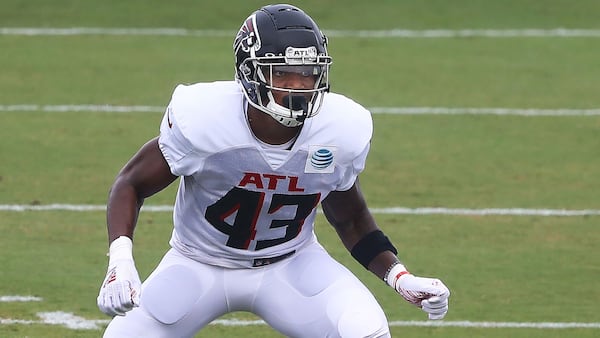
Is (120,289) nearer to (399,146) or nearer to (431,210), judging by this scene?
(431,210)

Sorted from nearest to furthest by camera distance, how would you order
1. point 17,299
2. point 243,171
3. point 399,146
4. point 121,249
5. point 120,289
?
point 120,289 < point 121,249 < point 243,171 < point 17,299 < point 399,146

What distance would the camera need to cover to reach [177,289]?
14.4 ft

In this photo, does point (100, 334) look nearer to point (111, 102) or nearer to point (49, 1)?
point (111, 102)

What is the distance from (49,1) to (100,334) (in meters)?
7.00

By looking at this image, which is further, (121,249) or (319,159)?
(319,159)

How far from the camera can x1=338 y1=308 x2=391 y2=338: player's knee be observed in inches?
163

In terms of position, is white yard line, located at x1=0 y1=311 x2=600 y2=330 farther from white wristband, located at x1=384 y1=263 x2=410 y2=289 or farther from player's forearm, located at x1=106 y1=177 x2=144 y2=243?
player's forearm, located at x1=106 y1=177 x2=144 y2=243

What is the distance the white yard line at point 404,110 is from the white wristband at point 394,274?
5.32 m

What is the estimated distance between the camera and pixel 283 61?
168 inches

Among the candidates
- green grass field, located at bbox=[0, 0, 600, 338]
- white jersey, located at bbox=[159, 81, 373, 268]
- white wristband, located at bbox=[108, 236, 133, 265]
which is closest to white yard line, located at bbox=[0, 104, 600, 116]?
green grass field, located at bbox=[0, 0, 600, 338]

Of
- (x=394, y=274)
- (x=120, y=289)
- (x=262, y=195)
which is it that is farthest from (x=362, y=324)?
(x=120, y=289)

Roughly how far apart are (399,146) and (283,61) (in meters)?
4.94

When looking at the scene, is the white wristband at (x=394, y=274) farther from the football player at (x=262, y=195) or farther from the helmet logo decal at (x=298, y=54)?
the helmet logo decal at (x=298, y=54)

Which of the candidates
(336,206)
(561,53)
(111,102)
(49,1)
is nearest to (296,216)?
(336,206)
